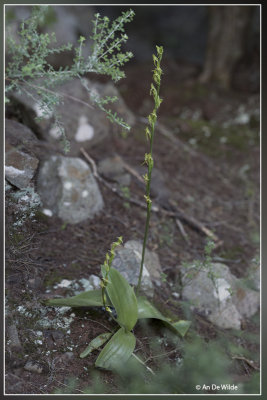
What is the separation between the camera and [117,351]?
1.58m

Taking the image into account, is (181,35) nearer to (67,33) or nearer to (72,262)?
(67,33)

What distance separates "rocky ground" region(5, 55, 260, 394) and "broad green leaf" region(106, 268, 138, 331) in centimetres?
11

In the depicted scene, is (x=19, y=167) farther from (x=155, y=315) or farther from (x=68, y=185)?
(x=155, y=315)

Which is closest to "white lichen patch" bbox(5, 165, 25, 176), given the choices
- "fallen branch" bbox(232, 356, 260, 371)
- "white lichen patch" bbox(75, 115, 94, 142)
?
"white lichen patch" bbox(75, 115, 94, 142)

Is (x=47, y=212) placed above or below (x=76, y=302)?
above

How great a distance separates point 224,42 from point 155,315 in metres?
3.14

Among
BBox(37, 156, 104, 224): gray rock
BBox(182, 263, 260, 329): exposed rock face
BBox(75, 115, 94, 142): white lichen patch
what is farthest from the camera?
BBox(75, 115, 94, 142): white lichen patch

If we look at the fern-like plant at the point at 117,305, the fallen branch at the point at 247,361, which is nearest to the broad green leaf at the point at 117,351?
the fern-like plant at the point at 117,305

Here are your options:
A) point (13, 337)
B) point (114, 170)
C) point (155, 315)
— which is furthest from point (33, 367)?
point (114, 170)

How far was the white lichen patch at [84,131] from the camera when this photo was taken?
8.80 ft

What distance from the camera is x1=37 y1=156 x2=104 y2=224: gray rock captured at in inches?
79.0

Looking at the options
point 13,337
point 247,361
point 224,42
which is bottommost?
point 247,361

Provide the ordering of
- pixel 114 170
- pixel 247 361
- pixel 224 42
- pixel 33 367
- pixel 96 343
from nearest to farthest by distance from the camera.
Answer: pixel 33 367 → pixel 96 343 → pixel 247 361 → pixel 114 170 → pixel 224 42

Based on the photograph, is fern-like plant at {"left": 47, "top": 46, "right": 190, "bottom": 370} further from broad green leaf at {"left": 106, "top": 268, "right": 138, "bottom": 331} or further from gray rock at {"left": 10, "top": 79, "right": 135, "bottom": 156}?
gray rock at {"left": 10, "top": 79, "right": 135, "bottom": 156}
